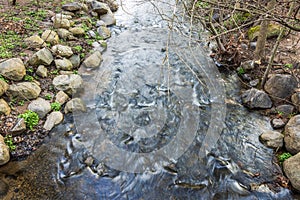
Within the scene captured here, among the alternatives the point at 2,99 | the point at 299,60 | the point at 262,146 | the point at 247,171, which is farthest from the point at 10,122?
the point at 299,60

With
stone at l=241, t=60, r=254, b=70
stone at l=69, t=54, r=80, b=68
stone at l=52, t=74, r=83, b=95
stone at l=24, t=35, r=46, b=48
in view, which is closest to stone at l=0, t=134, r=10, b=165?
stone at l=52, t=74, r=83, b=95

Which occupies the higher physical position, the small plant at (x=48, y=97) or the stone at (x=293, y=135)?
the stone at (x=293, y=135)

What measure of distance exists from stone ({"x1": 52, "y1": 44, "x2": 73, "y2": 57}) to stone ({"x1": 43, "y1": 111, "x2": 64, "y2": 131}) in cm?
218

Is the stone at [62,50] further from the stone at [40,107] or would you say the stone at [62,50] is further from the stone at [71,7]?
the stone at [71,7]

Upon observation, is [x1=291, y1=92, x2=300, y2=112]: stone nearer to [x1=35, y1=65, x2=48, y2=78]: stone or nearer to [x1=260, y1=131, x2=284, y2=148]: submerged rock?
[x1=260, y1=131, x2=284, y2=148]: submerged rock

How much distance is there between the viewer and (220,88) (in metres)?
6.12

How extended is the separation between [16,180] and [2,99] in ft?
5.86

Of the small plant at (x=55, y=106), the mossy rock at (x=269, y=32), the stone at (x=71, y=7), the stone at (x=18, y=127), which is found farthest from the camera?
the stone at (x=71, y=7)

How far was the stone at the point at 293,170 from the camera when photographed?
3693 mm

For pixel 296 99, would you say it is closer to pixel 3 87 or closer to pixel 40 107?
pixel 40 107

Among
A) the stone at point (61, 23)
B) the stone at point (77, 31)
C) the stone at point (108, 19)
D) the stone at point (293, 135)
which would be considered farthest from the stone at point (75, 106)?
the stone at point (108, 19)

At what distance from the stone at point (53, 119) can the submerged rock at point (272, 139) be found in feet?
14.1

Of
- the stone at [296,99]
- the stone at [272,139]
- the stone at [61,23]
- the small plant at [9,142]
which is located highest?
the stone at [296,99]

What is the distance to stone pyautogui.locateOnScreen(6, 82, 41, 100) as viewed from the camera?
4.76 meters
